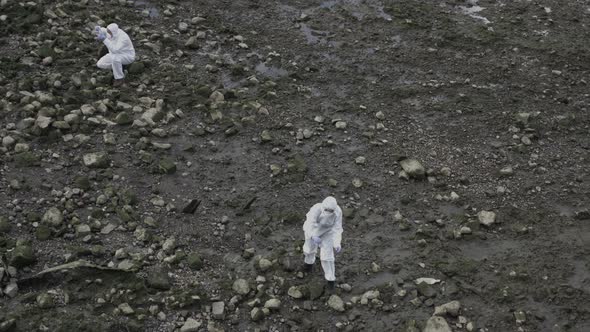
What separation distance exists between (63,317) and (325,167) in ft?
16.1

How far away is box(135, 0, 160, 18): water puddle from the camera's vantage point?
14189 mm

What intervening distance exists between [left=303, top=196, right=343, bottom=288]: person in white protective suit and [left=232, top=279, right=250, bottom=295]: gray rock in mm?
938

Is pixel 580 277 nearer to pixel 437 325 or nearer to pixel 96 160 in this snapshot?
pixel 437 325

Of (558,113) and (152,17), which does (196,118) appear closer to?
(152,17)

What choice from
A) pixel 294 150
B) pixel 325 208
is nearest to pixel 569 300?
pixel 325 208

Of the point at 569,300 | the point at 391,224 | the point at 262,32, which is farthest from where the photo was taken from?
the point at 262,32

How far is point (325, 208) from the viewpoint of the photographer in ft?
25.2

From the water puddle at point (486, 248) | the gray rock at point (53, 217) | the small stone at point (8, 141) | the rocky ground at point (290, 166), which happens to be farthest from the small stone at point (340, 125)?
the small stone at point (8, 141)

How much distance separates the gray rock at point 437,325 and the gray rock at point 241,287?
242 centimetres

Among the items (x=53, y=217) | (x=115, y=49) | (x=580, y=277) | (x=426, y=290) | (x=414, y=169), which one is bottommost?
(x=580, y=277)

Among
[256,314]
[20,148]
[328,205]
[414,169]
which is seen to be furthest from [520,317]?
[20,148]

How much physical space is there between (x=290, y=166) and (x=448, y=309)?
367 cm

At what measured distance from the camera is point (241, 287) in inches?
312

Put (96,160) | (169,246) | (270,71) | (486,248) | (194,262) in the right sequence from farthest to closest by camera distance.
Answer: (270,71), (96,160), (486,248), (169,246), (194,262)
